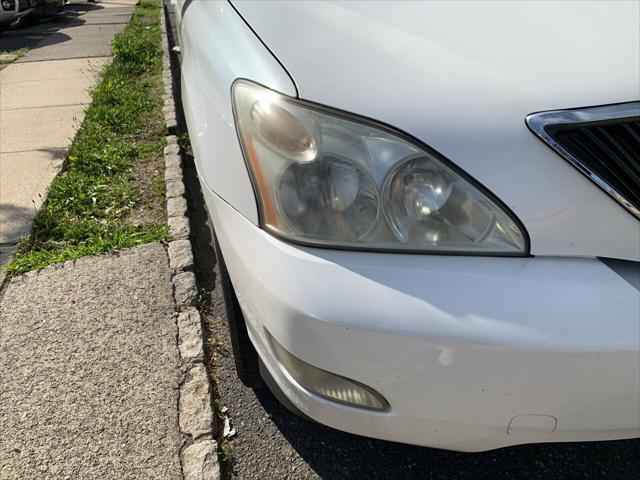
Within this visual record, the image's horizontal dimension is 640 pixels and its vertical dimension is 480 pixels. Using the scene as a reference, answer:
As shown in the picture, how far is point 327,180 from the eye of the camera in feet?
4.32

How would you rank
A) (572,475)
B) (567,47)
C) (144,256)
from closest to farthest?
(567,47)
(572,475)
(144,256)

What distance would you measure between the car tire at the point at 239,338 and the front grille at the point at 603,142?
3.45ft

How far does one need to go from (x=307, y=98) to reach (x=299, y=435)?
1.20m

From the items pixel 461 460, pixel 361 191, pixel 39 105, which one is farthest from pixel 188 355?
pixel 39 105

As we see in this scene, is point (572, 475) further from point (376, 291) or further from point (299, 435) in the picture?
point (376, 291)

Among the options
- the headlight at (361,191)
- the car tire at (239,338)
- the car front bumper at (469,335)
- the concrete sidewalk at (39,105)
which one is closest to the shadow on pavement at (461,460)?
the car tire at (239,338)

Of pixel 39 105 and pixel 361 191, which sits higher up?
pixel 361 191

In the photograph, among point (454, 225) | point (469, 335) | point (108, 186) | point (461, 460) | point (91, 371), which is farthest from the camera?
point (108, 186)

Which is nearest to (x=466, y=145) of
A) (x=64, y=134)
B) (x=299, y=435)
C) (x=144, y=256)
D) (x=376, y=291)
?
(x=376, y=291)

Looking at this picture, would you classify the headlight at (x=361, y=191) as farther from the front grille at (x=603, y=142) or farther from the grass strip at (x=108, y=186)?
the grass strip at (x=108, y=186)

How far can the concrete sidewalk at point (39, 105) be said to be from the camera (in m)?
3.48

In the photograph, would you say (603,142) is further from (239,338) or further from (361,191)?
(239,338)

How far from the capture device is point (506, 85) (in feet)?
4.08

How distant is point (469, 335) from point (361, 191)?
40cm
